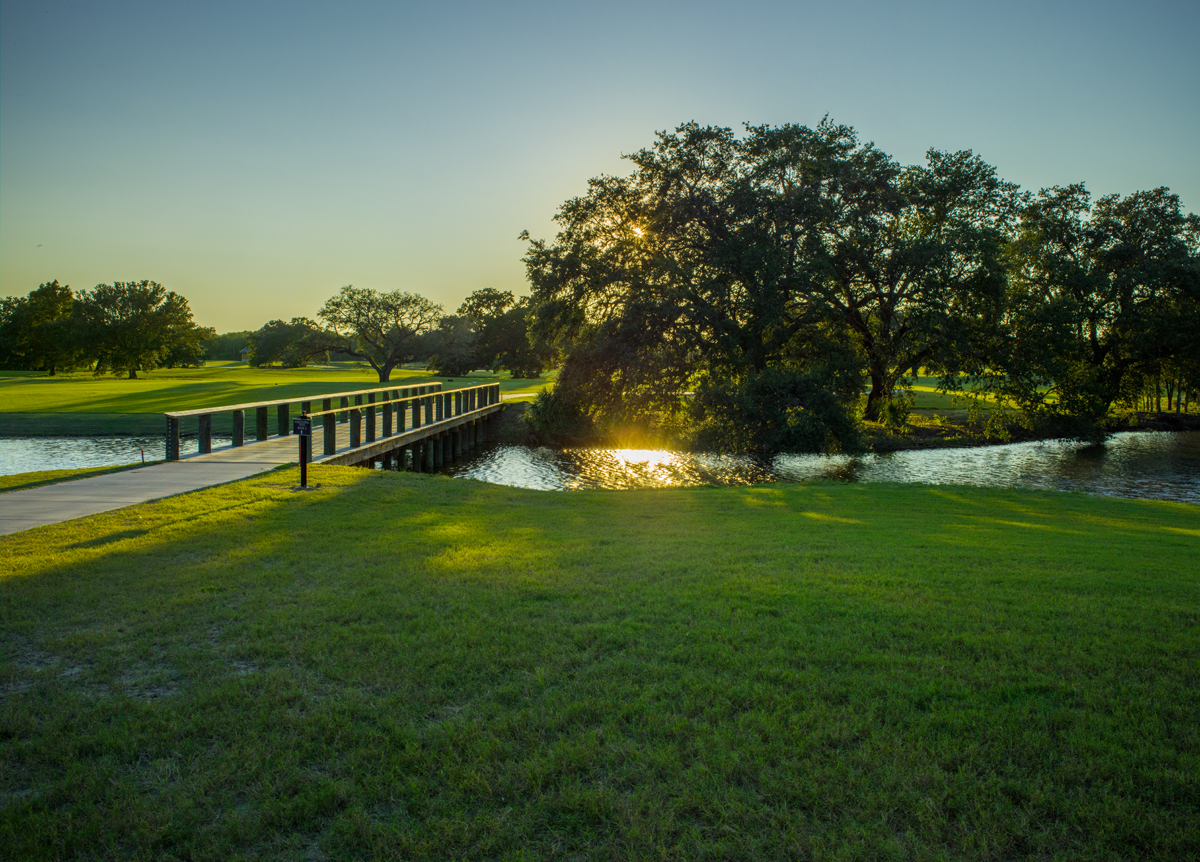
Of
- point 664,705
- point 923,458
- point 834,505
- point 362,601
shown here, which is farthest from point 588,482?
point 664,705

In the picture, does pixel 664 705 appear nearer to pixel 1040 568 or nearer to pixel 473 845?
pixel 473 845

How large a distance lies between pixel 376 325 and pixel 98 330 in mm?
22463

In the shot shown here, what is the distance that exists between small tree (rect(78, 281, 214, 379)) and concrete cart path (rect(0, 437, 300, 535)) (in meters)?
50.8

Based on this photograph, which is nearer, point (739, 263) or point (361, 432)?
point (361, 432)

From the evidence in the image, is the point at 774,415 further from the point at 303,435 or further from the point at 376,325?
the point at 376,325

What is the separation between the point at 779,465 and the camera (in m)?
21.3

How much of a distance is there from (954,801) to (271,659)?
3639 mm

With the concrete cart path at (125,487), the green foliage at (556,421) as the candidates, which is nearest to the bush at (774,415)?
the green foliage at (556,421)

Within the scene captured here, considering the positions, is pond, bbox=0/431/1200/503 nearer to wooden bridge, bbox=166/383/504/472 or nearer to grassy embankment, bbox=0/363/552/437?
wooden bridge, bbox=166/383/504/472

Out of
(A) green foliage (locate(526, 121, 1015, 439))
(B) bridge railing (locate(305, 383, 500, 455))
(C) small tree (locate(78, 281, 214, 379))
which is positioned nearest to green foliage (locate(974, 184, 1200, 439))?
(A) green foliage (locate(526, 121, 1015, 439))

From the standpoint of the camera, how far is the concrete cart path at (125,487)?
8211mm

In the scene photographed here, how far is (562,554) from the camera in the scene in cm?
687

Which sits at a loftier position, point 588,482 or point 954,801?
point 954,801

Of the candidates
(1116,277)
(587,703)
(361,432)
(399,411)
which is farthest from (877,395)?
(587,703)
